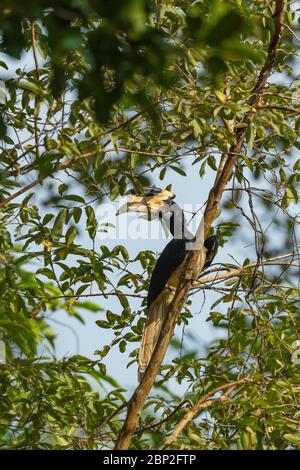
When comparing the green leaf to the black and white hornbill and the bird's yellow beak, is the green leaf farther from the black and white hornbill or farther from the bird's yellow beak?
the bird's yellow beak

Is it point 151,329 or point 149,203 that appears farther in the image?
point 149,203

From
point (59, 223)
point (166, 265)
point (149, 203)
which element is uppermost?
point (149, 203)

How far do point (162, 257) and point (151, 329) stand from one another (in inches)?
15.6

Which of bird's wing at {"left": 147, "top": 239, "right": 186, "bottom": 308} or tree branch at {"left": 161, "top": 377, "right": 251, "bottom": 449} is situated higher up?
bird's wing at {"left": 147, "top": 239, "right": 186, "bottom": 308}

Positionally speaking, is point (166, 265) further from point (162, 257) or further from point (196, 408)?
point (196, 408)

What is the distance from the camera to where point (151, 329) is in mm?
3721

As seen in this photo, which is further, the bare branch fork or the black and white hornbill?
the black and white hornbill

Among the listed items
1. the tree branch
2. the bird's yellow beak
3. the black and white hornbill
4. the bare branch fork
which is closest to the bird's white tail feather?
the black and white hornbill

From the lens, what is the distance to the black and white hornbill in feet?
12.0

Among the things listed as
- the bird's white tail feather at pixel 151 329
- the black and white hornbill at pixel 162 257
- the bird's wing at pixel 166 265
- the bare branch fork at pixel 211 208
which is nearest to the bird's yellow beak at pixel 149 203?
the black and white hornbill at pixel 162 257

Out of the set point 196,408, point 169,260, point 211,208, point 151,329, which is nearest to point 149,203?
point 169,260

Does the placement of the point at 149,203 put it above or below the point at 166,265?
above

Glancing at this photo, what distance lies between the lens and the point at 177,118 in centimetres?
307

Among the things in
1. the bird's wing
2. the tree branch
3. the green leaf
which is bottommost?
the tree branch
